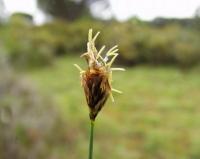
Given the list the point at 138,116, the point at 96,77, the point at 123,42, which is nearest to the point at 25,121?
the point at 138,116

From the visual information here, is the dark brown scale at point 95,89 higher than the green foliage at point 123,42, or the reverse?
the green foliage at point 123,42

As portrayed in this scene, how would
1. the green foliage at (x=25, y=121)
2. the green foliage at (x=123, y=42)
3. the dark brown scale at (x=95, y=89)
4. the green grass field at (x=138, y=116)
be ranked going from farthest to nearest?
1. the green foliage at (x=123, y=42)
2. the green grass field at (x=138, y=116)
3. the green foliage at (x=25, y=121)
4. the dark brown scale at (x=95, y=89)

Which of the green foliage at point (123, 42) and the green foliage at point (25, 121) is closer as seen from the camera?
the green foliage at point (25, 121)

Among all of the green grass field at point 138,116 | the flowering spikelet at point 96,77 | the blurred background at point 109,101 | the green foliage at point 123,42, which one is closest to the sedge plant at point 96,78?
the flowering spikelet at point 96,77

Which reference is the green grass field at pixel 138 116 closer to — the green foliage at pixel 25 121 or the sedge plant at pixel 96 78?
the green foliage at pixel 25 121

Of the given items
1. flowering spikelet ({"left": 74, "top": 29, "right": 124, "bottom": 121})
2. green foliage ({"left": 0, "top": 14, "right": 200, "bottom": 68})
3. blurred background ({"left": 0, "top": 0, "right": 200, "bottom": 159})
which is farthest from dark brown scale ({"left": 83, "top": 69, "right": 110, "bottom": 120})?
green foliage ({"left": 0, "top": 14, "right": 200, "bottom": 68})

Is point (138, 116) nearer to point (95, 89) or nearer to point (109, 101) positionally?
point (109, 101)

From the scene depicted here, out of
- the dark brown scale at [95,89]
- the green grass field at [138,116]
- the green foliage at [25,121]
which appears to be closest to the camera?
the dark brown scale at [95,89]
